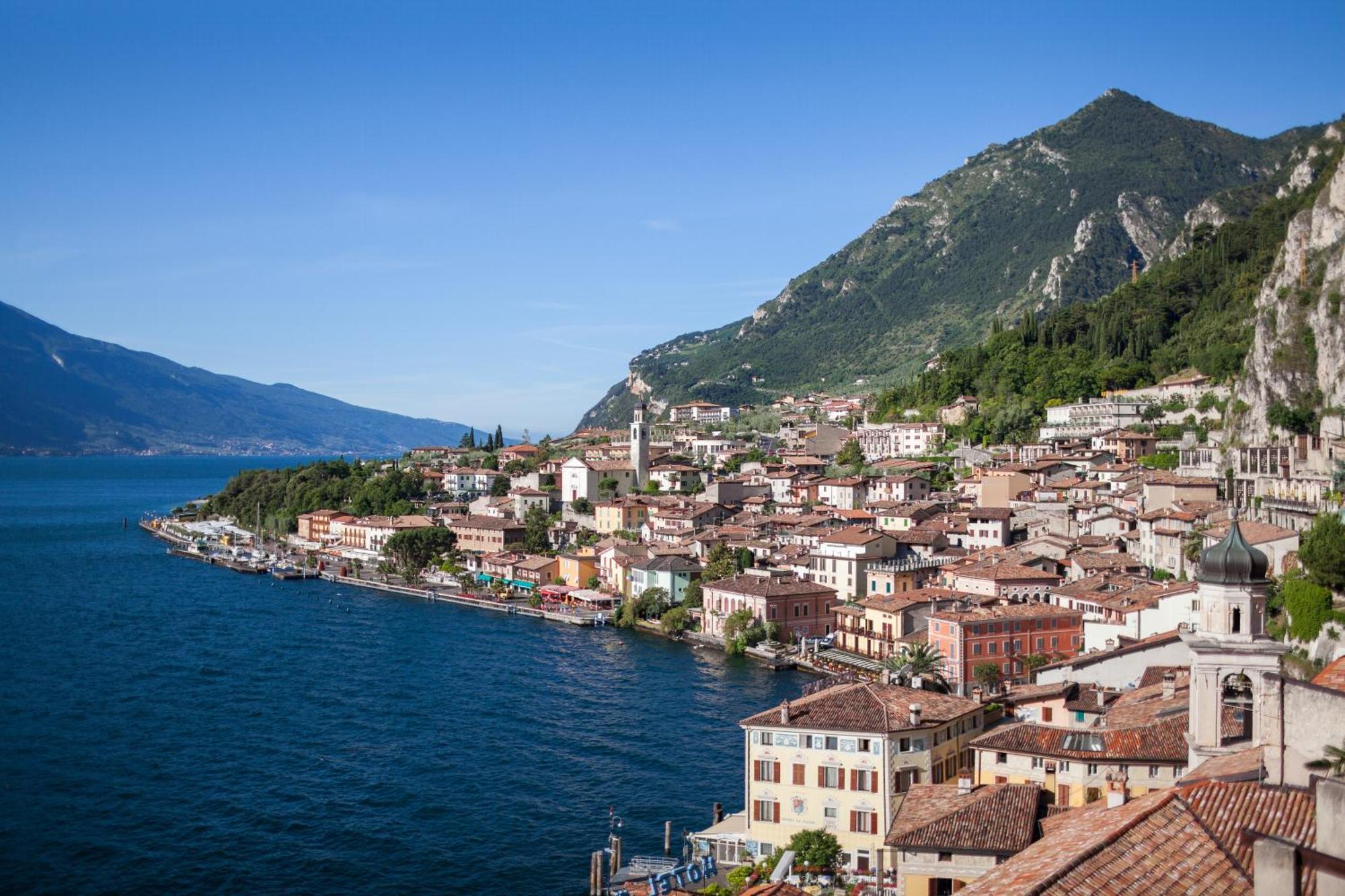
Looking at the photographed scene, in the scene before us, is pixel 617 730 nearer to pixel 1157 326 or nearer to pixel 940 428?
pixel 940 428

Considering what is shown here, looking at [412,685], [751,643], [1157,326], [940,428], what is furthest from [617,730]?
[1157,326]

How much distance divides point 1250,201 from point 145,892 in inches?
4947

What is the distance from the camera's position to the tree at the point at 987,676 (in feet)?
137

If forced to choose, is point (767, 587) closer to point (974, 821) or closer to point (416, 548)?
point (416, 548)

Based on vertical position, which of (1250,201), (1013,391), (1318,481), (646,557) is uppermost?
(1250,201)

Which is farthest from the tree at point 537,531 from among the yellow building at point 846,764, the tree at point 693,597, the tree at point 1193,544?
the yellow building at point 846,764

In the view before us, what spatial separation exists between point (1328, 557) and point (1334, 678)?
66.4 feet

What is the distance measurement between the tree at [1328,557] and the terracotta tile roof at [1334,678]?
1890 cm

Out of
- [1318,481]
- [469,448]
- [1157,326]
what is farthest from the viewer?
[469,448]

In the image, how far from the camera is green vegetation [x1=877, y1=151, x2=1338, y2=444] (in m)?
82.0

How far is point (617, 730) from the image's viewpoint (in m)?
39.1

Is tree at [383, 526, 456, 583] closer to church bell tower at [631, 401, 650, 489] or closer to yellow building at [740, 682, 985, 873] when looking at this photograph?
church bell tower at [631, 401, 650, 489]

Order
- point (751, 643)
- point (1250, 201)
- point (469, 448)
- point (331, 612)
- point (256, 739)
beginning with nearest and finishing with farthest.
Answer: point (256, 739) → point (751, 643) → point (331, 612) → point (1250, 201) → point (469, 448)

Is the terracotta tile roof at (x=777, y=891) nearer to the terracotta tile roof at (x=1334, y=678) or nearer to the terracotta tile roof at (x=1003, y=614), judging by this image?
the terracotta tile roof at (x=1334, y=678)
